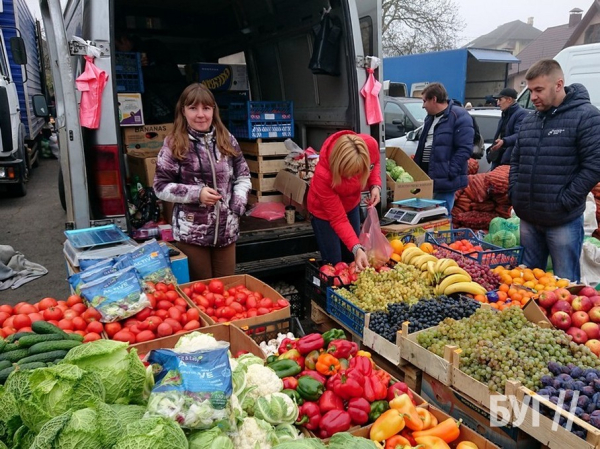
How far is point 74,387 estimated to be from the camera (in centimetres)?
161

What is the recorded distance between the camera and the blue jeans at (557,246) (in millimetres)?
4047

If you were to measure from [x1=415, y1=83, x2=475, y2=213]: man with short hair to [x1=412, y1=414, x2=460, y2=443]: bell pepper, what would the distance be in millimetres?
4025

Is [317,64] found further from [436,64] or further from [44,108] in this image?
[436,64]

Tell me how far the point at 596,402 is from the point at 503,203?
5303mm

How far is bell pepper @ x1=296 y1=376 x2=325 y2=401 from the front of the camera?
2266 mm

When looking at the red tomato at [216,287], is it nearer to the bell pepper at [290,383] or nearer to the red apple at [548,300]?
the bell pepper at [290,383]

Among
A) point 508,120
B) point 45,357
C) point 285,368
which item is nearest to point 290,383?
point 285,368

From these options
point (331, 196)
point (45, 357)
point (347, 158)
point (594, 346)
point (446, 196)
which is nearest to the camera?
point (45, 357)

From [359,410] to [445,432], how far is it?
1.33 feet

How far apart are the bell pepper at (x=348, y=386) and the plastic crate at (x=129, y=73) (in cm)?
460

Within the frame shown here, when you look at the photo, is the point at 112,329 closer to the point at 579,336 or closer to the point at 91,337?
the point at 91,337

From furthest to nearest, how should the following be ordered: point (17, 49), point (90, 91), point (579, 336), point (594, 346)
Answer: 1. point (17, 49)
2. point (90, 91)
3. point (579, 336)
4. point (594, 346)

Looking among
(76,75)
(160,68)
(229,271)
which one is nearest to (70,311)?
(229,271)

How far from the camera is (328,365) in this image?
2420 millimetres
